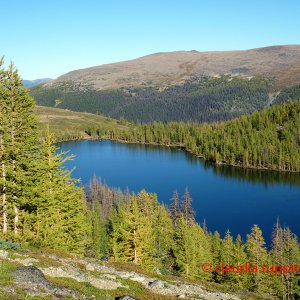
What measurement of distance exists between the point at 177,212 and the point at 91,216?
102 ft

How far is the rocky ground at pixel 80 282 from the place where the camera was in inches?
1013

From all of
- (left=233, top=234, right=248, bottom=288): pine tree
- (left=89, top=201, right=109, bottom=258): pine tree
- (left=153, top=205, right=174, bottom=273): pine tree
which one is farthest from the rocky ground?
(left=89, top=201, right=109, bottom=258): pine tree

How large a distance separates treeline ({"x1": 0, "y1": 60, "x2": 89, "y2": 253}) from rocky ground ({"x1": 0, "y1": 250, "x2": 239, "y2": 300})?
588cm

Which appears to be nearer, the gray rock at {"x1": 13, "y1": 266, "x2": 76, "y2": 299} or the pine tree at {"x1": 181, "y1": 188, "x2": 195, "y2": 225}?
the gray rock at {"x1": 13, "y1": 266, "x2": 76, "y2": 299}

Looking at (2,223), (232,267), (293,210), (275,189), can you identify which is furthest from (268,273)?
(275,189)

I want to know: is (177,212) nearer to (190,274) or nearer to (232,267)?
(232,267)

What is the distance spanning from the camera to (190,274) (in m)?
70.8

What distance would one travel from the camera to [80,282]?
103 feet

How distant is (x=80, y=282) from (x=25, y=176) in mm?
15406

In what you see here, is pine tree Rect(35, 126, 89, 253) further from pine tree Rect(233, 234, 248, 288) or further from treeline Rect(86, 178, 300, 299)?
pine tree Rect(233, 234, 248, 288)

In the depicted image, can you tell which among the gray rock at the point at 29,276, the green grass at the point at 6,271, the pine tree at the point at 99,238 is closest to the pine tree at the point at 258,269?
the pine tree at the point at 99,238

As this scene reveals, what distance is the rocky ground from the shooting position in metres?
25.7

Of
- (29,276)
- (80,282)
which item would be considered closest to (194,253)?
(80,282)

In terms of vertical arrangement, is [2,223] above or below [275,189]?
above
